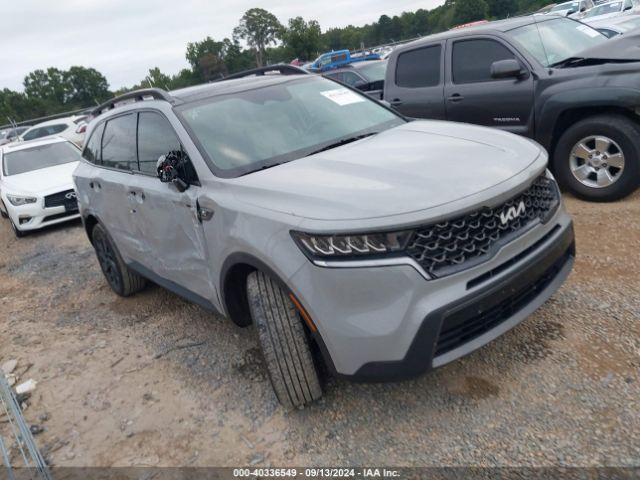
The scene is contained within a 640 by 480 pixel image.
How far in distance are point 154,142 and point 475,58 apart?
12.6ft

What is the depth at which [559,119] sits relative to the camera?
4902 mm

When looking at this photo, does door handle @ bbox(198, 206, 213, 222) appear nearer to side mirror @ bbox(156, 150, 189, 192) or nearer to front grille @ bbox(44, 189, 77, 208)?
side mirror @ bbox(156, 150, 189, 192)

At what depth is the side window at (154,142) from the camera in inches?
124

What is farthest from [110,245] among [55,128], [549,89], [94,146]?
[55,128]

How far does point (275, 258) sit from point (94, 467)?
1505 mm

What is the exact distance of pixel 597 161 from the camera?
469cm

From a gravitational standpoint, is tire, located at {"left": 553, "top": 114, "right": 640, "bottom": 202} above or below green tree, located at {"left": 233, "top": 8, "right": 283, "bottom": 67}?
below

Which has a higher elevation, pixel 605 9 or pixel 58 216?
pixel 605 9

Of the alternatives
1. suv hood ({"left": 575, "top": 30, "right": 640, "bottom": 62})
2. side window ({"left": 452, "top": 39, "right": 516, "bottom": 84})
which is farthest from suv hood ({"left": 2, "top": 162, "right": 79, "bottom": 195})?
suv hood ({"left": 575, "top": 30, "right": 640, "bottom": 62})

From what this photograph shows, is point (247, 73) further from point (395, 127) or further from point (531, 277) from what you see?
point (531, 277)

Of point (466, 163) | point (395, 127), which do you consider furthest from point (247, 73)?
point (466, 163)

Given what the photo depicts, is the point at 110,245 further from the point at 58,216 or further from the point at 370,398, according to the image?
the point at 58,216

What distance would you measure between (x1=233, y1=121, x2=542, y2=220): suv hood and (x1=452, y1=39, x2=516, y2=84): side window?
2.77 metres

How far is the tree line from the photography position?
204 ft
